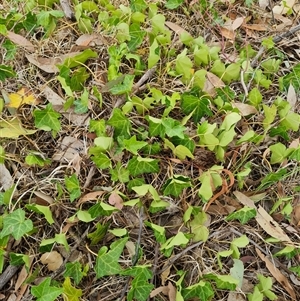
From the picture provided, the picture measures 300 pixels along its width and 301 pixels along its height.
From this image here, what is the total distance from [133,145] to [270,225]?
16.7 inches

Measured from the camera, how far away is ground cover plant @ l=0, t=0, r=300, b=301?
122cm

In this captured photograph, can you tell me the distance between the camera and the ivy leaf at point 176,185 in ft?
4.02

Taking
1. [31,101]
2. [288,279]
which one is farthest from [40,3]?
[288,279]

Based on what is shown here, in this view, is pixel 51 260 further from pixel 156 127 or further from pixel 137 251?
pixel 156 127

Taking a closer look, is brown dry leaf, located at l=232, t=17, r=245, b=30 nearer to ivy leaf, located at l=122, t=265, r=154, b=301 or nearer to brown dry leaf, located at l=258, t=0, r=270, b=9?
brown dry leaf, located at l=258, t=0, r=270, b=9

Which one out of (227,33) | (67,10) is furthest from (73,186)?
(227,33)

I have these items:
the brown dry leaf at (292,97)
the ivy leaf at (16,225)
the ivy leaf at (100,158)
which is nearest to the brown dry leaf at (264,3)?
the brown dry leaf at (292,97)

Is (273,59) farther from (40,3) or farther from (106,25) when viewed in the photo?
(40,3)

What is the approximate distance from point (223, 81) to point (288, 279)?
61 centimetres

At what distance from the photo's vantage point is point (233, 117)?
1312 millimetres

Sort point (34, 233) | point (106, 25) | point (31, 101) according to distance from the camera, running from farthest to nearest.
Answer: point (106, 25) → point (31, 101) → point (34, 233)

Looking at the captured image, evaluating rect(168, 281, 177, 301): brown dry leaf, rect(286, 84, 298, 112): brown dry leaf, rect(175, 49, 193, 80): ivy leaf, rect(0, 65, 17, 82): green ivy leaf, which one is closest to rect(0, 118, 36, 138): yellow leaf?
rect(0, 65, 17, 82): green ivy leaf

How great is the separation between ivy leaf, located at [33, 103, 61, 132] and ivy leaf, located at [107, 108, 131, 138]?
0.15m

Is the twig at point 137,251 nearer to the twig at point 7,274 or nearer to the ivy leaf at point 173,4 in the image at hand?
the twig at point 7,274
